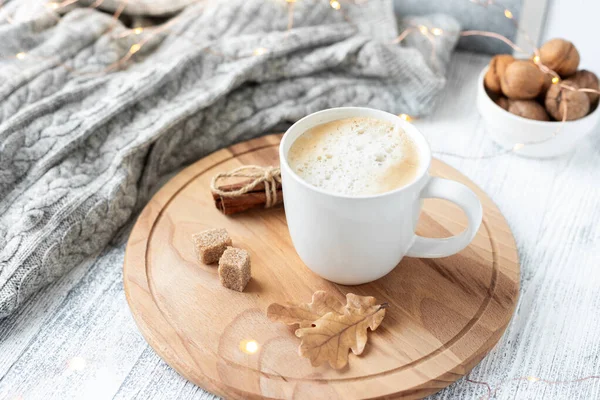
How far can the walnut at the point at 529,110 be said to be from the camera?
119 cm

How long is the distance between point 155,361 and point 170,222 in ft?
0.87

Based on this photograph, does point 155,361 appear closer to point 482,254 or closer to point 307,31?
point 482,254

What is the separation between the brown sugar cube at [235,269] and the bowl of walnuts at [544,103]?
2.18ft

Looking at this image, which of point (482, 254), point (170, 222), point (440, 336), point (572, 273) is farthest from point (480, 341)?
point (170, 222)

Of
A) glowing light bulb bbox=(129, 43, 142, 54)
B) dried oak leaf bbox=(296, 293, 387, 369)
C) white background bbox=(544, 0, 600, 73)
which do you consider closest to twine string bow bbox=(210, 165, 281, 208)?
dried oak leaf bbox=(296, 293, 387, 369)

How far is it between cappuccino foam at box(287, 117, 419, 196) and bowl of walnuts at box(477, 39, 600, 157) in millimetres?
435

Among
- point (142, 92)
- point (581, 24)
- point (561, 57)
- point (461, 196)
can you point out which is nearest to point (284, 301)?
point (461, 196)

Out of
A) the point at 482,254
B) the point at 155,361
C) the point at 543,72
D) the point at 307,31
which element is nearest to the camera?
the point at 155,361

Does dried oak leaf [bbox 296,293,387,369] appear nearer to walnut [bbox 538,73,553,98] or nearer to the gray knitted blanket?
the gray knitted blanket

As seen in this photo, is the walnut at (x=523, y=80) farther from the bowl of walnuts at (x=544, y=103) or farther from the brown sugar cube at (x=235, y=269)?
→ the brown sugar cube at (x=235, y=269)

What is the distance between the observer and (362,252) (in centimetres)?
84


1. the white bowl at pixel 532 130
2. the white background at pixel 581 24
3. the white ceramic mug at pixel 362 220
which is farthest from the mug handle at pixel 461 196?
the white background at pixel 581 24

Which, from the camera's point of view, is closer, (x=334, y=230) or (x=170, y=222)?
(x=334, y=230)

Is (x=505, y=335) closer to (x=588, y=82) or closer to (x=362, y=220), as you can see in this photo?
(x=362, y=220)
